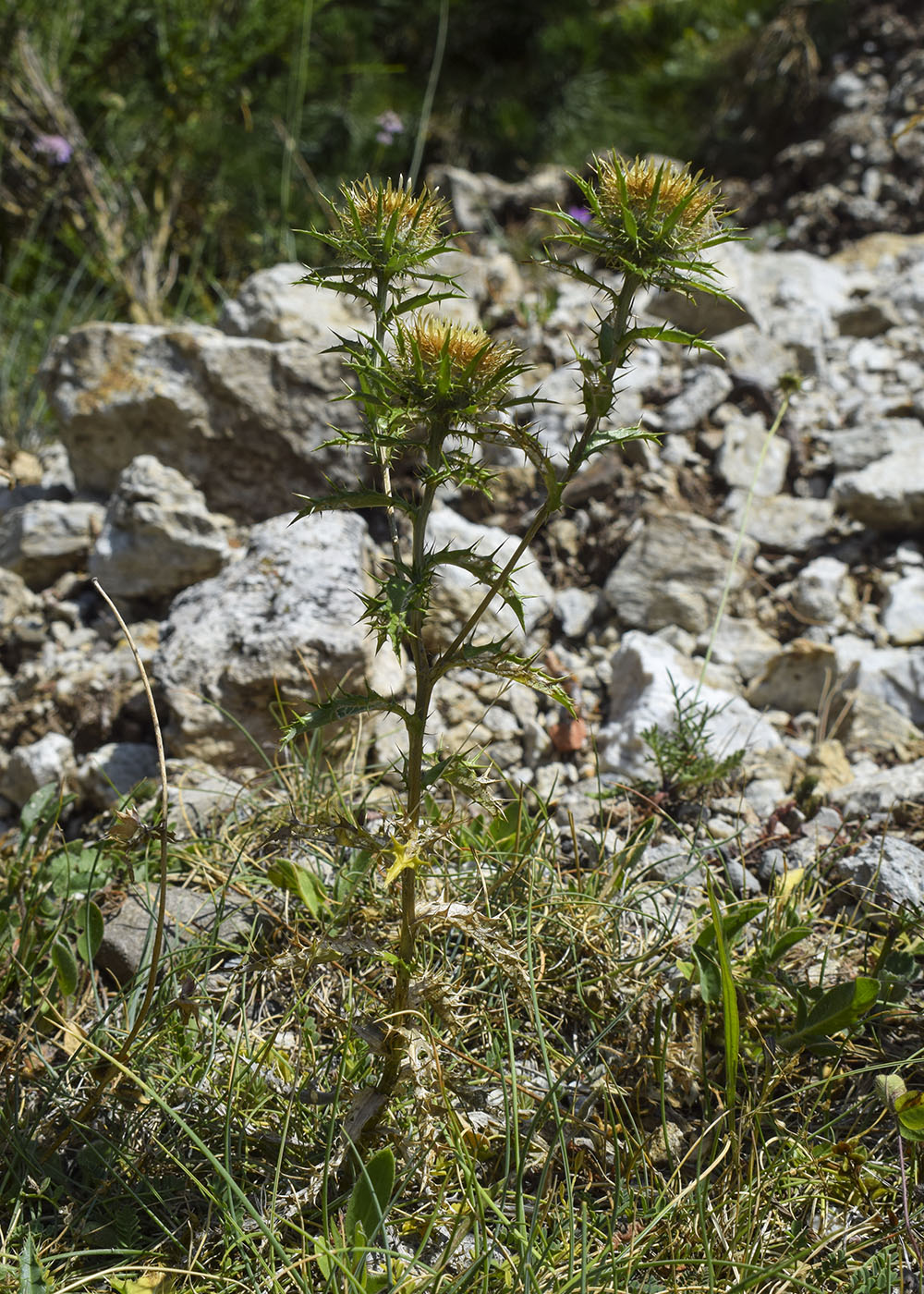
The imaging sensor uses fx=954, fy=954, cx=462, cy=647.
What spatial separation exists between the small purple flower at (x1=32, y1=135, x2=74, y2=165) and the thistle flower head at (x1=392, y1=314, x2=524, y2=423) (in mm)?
3983

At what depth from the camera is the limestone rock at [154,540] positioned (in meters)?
3.18

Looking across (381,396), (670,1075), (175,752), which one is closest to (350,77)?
(175,752)

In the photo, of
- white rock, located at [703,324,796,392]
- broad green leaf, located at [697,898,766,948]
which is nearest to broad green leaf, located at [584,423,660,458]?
broad green leaf, located at [697,898,766,948]

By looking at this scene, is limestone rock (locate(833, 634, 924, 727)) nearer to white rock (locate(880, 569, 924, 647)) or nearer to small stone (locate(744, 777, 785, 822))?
white rock (locate(880, 569, 924, 647))

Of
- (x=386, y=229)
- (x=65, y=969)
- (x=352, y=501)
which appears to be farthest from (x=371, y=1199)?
(x=386, y=229)

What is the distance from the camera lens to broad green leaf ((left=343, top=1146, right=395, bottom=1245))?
147 cm

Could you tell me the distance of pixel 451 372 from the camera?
1.37 meters

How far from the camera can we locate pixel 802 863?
7.67 feet

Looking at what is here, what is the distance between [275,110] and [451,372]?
15.3 feet

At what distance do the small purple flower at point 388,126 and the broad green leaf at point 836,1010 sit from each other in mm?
4671

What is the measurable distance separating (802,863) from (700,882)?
0.85ft

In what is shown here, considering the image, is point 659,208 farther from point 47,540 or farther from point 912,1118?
point 47,540

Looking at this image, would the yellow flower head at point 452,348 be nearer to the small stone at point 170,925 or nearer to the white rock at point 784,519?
the small stone at point 170,925

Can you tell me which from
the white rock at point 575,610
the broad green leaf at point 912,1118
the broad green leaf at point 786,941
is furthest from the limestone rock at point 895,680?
the broad green leaf at point 912,1118
